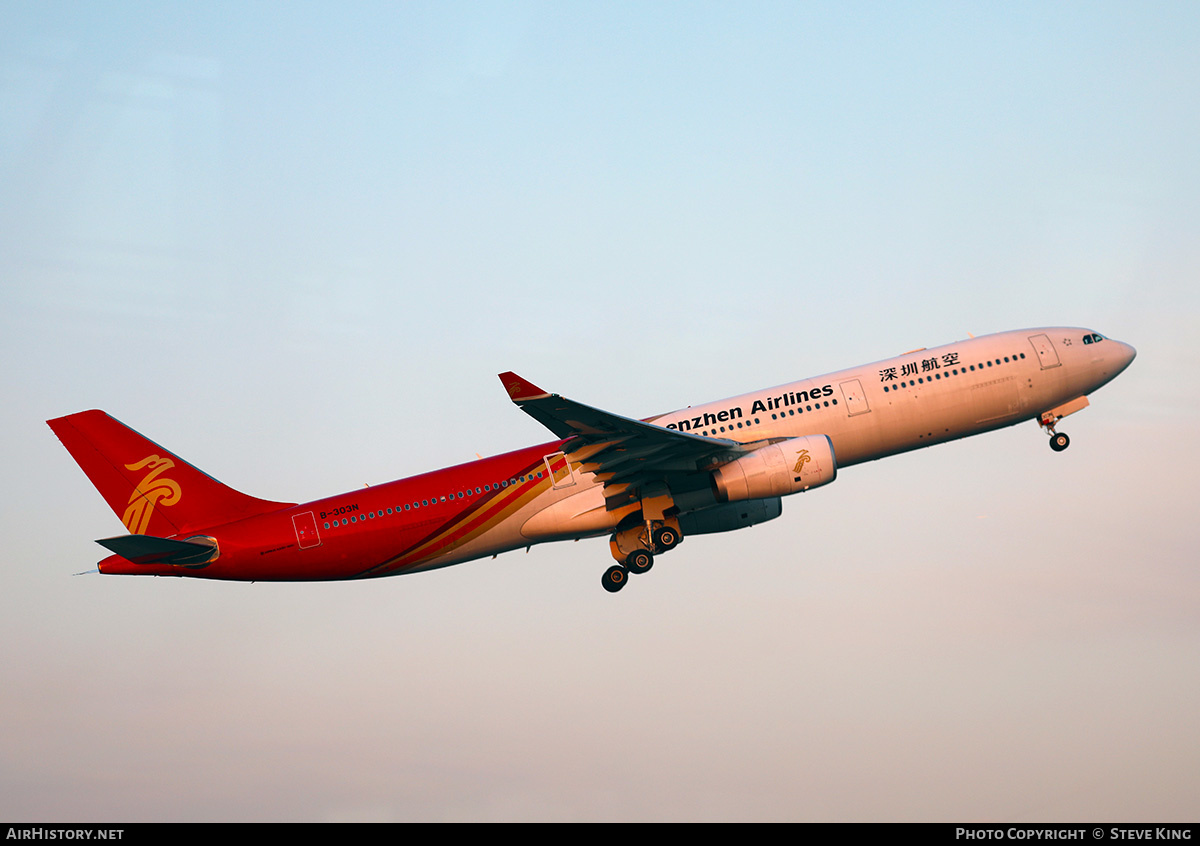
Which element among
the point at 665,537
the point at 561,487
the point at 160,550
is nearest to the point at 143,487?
the point at 160,550

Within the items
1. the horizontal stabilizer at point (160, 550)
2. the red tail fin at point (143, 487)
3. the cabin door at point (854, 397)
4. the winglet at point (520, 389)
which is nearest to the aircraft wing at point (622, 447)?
the winglet at point (520, 389)

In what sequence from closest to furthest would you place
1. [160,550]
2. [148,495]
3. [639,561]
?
[160,550], [639,561], [148,495]

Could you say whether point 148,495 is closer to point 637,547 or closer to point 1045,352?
point 637,547

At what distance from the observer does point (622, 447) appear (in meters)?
37.2

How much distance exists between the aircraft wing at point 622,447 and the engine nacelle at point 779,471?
90 centimetres

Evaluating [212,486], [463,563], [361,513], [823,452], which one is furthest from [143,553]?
[823,452]

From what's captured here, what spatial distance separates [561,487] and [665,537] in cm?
409

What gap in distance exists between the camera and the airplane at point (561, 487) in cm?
3925

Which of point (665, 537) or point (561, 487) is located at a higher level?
point (561, 487)

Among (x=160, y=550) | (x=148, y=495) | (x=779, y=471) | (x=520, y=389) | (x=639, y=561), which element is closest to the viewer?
(x=520, y=389)

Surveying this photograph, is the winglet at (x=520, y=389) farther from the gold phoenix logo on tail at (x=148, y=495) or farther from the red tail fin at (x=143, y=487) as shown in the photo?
the gold phoenix logo on tail at (x=148, y=495)
